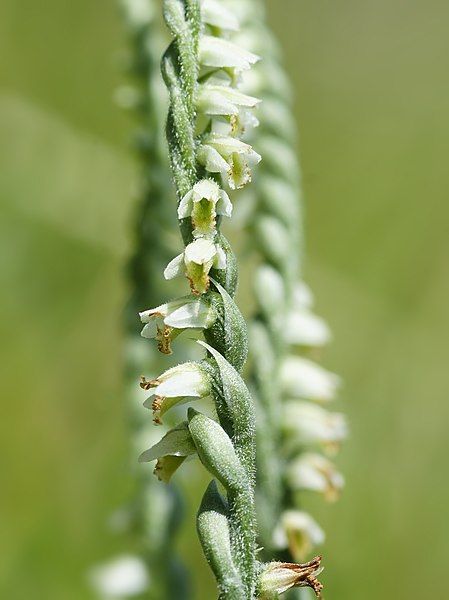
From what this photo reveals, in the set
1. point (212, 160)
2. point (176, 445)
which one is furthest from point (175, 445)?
point (212, 160)

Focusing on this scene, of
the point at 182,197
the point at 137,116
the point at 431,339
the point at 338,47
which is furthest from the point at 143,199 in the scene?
the point at 338,47

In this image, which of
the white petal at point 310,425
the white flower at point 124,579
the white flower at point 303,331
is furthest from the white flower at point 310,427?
the white flower at point 124,579

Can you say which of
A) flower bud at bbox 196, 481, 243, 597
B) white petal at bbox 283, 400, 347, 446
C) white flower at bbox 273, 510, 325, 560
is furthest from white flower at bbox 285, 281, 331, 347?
flower bud at bbox 196, 481, 243, 597

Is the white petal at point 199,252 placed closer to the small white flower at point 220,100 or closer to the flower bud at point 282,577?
the small white flower at point 220,100

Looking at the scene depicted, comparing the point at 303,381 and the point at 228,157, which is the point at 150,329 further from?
the point at 303,381

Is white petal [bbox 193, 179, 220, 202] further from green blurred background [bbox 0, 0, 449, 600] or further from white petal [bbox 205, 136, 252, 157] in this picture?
green blurred background [bbox 0, 0, 449, 600]

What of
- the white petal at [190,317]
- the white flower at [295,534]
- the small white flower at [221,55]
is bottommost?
the white flower at [295,534]
